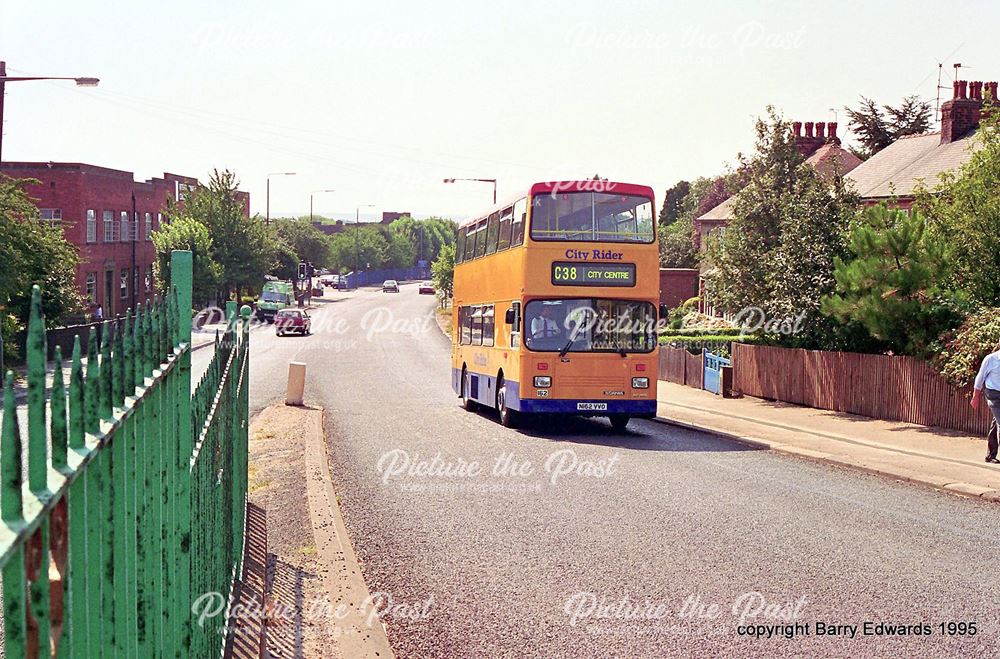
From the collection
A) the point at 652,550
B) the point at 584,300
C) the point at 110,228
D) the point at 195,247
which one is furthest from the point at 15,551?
the point at 195,247

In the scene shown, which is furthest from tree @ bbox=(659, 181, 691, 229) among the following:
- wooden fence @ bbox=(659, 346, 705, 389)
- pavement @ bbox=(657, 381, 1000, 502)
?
pavement @ bbox=(657, 381, 1000, 502)

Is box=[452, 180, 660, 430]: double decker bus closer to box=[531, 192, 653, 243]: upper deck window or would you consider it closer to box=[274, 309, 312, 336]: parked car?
box=[531, 192, 653, 243]: upper deck window

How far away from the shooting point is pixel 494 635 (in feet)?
24.2

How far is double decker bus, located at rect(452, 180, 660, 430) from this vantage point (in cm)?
2027

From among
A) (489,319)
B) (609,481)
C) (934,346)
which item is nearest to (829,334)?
(934,346)

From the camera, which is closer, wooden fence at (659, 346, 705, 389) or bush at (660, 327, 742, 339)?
wooden fence at (659, 346, 705, 389)

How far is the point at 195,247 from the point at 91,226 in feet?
26.2

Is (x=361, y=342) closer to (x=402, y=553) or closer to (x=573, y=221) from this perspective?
(x=573, y=221)

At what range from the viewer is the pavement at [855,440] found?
14.7 m

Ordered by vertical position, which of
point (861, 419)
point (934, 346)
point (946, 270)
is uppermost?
point (946, 270)

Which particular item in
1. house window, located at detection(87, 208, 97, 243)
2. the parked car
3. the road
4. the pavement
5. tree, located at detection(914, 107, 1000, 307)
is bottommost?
the pavement

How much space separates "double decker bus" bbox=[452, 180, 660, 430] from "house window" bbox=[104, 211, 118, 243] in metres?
45.1

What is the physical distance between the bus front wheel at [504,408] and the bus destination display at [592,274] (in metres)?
2.67

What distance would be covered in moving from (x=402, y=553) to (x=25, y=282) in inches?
961
